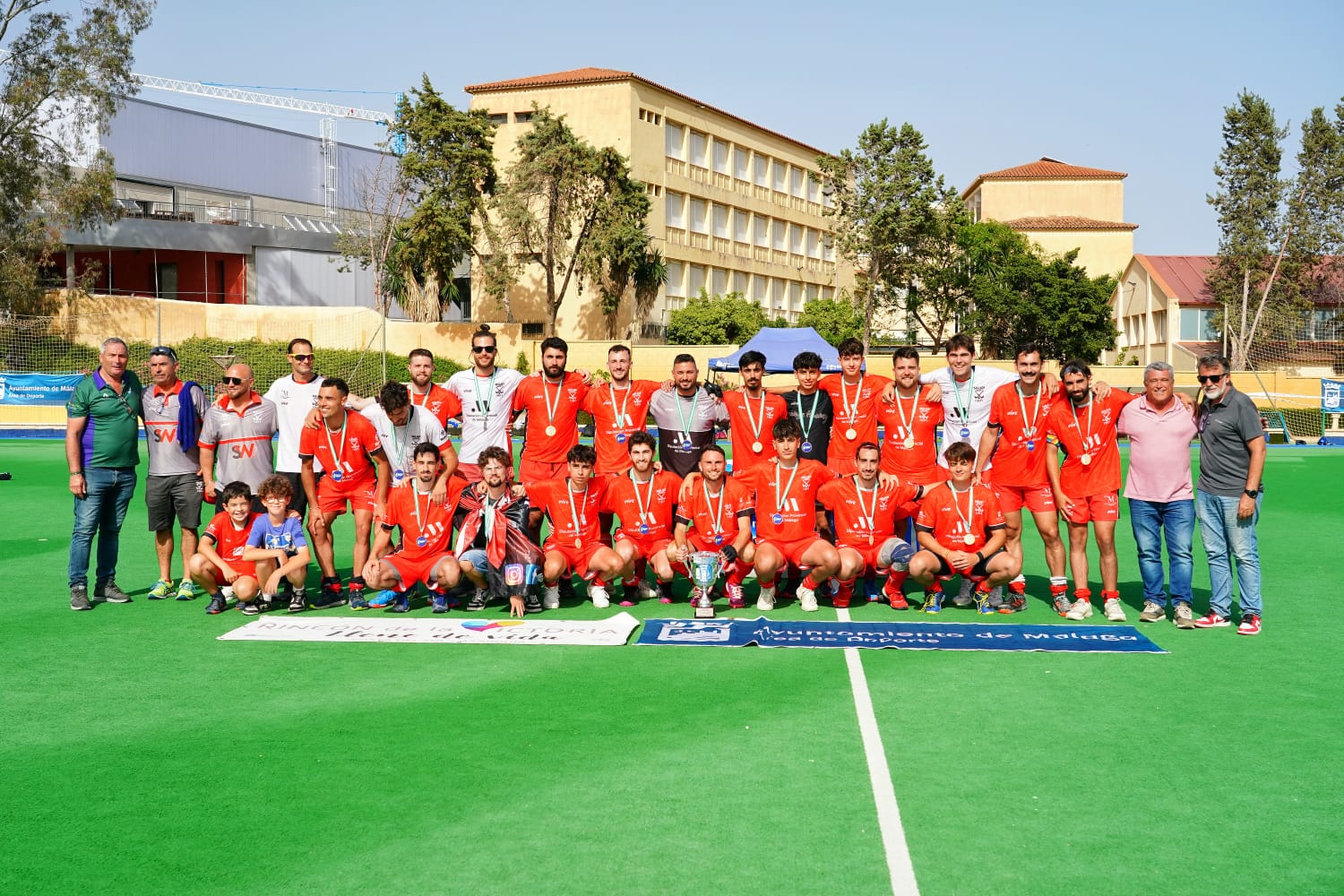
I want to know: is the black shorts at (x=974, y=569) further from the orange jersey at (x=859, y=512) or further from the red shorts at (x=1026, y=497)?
the orange jersey at (x=859, y=512)

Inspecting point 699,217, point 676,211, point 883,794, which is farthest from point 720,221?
point 883,794

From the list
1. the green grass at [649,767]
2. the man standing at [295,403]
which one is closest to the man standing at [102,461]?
the green grass at [649,767]

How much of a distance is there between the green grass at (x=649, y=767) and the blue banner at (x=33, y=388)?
Result: 24.7m

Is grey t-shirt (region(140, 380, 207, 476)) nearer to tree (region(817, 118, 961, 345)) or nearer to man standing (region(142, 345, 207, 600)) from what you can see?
man standing (region(142, 345, 207, 600))

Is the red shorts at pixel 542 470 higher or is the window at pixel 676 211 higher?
the window at pixel 676 211

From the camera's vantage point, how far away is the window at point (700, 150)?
55.7 meters

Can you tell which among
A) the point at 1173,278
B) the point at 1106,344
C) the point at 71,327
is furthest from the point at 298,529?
the point at 1173,278

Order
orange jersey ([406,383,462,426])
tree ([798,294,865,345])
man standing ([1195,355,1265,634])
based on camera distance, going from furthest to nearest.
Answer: tree ([798,294,865,345]), orange jersey ([406,383,462,426]), man standing ([1195,355,1265,634])

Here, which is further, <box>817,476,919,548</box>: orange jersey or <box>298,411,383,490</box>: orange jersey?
<box>298,411,383,490</box>: orange jersey

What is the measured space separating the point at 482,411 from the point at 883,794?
5.57m

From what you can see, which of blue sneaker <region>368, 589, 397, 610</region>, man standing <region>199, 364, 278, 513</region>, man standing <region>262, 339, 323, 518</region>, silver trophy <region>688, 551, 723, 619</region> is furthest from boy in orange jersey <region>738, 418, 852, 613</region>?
man standing <region>199, 364, 278, 513</region>

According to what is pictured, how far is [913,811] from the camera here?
470 centimetres

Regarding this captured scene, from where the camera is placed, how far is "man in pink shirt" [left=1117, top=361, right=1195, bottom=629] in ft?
26.3

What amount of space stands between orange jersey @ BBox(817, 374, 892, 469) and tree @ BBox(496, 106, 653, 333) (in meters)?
33.3
